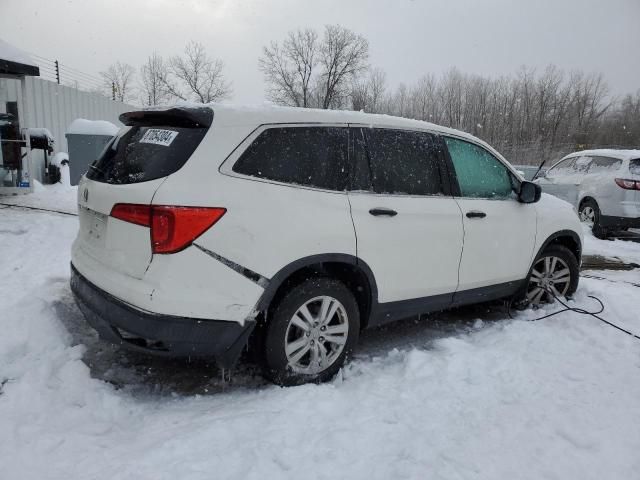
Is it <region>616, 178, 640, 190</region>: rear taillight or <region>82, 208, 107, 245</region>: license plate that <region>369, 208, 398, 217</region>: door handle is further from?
<region>616, 178, 640, 190</region>: rear taillight

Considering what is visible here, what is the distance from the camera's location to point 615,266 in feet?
24.1

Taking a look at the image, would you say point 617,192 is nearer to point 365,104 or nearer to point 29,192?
point 29,192

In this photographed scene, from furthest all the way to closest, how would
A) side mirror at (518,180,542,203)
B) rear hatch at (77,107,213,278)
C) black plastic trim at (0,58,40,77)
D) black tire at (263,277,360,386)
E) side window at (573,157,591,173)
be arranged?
side window at (573,157,591,173), black plastic trim at (0,58,40,77), side mirror at (518,180,542,203), black tire at (263,277,360,386), rear hatch at (77,107,213,278)

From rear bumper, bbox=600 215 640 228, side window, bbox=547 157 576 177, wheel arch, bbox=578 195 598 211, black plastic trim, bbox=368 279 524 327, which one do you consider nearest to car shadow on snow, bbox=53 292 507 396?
black plastic trim, bbox=368 279 524 327

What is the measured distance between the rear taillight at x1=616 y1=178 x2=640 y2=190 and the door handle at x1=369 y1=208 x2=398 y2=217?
26.0ft

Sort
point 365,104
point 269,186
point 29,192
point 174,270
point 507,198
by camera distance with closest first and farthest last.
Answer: point 174,270
point 269,186
point 507,198
point 29,192
point 365,104

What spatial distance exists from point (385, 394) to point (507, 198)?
7.43 ft

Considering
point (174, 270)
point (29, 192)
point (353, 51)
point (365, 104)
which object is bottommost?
point (29, 192)

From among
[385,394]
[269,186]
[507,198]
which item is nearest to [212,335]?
[269,186]

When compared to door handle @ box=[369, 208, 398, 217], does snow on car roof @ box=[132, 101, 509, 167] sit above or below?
above

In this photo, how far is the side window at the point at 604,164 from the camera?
9.40 meters

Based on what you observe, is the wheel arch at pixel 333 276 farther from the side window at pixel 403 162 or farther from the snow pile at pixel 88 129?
the snow pile at pixel 88 129

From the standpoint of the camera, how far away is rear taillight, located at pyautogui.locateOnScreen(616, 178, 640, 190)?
9.01 meters

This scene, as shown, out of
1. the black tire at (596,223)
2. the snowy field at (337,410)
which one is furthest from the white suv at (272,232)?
the black tire at (596,223)
